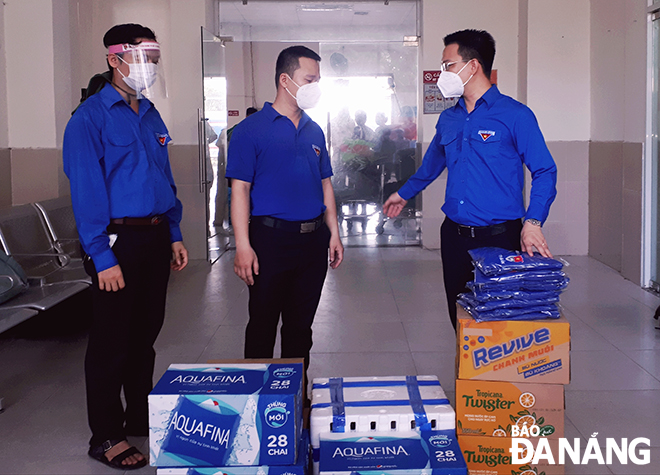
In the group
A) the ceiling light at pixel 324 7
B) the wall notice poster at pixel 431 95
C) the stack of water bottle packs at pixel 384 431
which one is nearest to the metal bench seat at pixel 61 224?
the stack of water bottle packs at pixel 384 431

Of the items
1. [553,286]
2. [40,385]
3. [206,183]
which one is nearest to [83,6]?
[206,183]

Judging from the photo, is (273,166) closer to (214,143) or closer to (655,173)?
(655,173)

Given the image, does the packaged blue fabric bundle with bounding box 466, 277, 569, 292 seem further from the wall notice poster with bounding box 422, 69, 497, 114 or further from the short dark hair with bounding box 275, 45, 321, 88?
the wall notice poster with bounding box 422, 69, 497, 114

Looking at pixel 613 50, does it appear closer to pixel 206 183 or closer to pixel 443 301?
pixel 443 301

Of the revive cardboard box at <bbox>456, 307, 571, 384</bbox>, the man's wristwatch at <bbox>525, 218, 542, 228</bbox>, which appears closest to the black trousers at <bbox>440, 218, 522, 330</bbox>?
the man's wristwatch at <bbox>525, 218, 542, 228</bbox>

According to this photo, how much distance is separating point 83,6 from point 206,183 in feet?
7.12

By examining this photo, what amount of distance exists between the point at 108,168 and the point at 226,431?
1.04 metres

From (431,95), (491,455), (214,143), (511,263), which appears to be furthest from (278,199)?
(431,95)

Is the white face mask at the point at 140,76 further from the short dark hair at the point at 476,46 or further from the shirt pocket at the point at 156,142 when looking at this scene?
the short dark hair at the point at 476,46

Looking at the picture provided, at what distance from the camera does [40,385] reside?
3.37 meters

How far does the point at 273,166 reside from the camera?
264 centimetres

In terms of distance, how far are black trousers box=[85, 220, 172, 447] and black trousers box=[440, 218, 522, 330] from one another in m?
1.10

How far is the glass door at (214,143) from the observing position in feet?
20.6

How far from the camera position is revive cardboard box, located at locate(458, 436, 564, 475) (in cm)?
215
